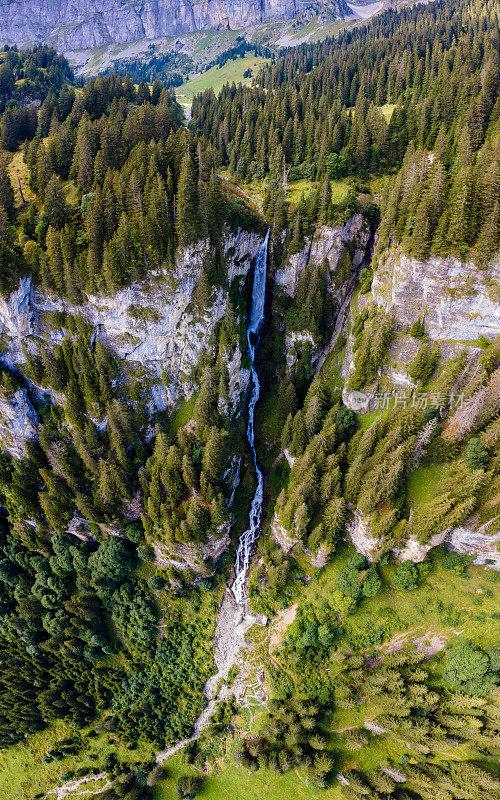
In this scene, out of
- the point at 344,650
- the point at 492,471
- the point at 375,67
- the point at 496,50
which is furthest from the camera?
the point at 375,67

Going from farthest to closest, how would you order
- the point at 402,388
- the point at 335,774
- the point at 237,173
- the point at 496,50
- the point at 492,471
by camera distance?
the point at 237,173, the point at 496,50, the point at 402,388, the point at 335,774, the point at 492,471

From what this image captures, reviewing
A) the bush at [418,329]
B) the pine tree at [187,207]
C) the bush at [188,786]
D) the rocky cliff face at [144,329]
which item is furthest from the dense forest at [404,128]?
the bush at [188,786]

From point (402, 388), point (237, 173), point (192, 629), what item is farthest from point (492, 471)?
point (237, 173)

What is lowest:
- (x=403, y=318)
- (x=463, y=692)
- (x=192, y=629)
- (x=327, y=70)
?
(x=192, y=629)

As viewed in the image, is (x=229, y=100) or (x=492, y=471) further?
(x=229, y=100)

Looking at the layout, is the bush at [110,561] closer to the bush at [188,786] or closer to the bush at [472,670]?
the bush at [188,786]

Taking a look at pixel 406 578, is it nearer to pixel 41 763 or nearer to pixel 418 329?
pixel 418 329

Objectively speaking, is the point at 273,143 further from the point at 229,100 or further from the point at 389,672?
the point at 389,672
